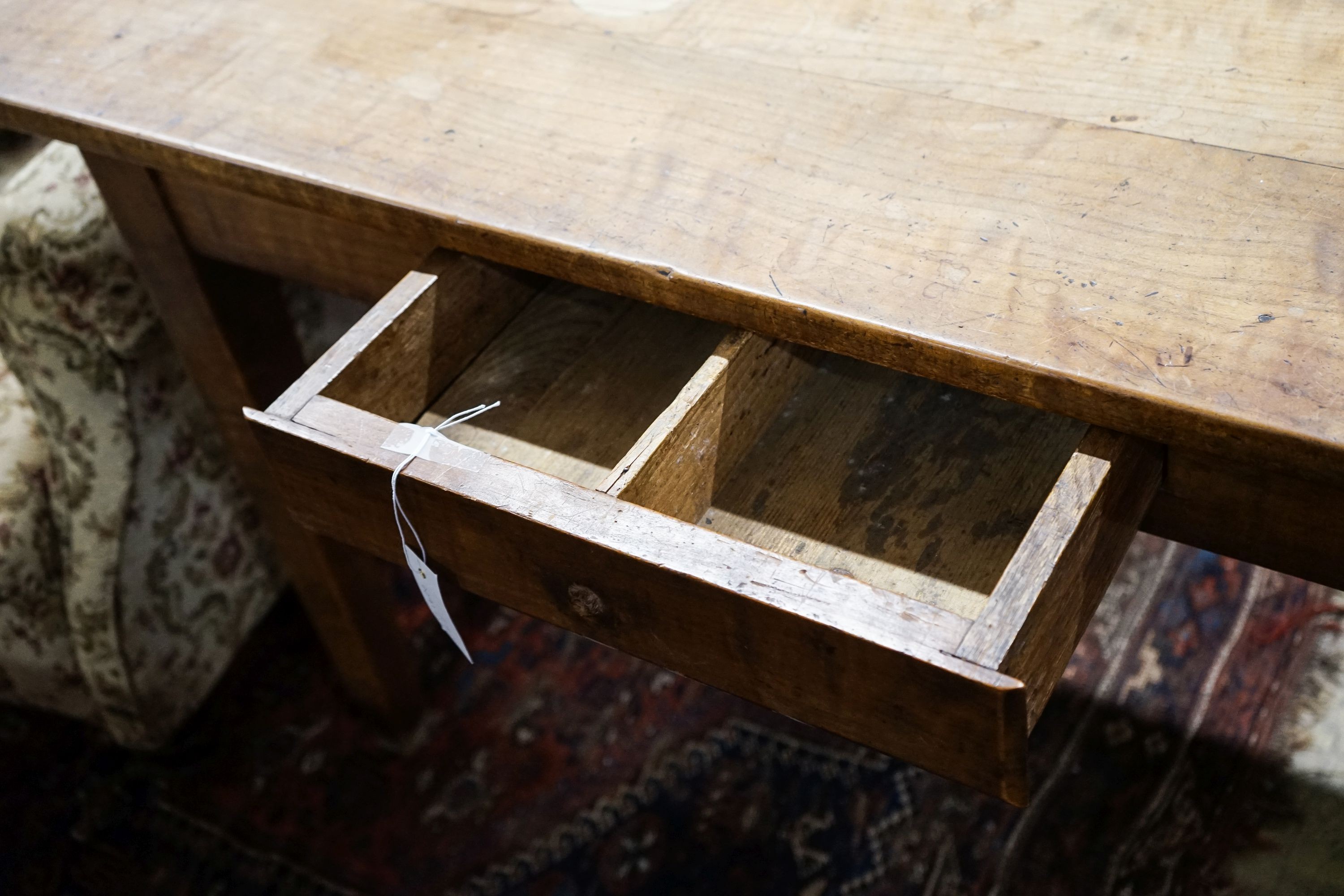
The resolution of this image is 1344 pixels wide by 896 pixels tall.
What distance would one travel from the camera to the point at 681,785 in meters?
1.30

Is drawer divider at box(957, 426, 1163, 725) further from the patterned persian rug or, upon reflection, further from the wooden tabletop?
the patterned persian rug

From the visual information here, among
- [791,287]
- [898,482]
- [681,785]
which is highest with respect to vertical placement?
[791,287]

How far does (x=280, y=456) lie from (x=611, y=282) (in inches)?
8.6

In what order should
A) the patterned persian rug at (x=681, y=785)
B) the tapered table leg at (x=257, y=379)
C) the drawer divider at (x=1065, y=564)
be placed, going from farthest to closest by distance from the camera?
the patterned persian rug at (x=681, y=785) < the tapered table leg at (x=257, y=379) < the drawer divider at (x=1065, y=564)

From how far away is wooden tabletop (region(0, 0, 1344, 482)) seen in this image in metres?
0.63

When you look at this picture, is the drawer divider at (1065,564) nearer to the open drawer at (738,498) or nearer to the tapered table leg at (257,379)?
the open drawer at (738,498)

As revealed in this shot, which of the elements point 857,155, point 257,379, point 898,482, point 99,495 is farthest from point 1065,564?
point 99,495

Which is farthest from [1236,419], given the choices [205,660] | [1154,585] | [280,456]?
[205,660]

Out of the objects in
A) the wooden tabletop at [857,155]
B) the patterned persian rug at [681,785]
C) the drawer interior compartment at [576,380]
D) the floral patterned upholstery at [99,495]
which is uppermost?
the wooden tabletop at [857,155]

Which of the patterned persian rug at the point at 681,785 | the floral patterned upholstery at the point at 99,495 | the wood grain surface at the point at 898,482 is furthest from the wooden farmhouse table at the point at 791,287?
the patterned persian rug at the point at 681,785

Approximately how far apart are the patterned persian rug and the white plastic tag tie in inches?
23.9

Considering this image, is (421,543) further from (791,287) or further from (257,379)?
(257,379)

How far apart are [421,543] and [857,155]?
1.18 feet

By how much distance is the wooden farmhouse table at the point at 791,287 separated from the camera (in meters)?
0.60
